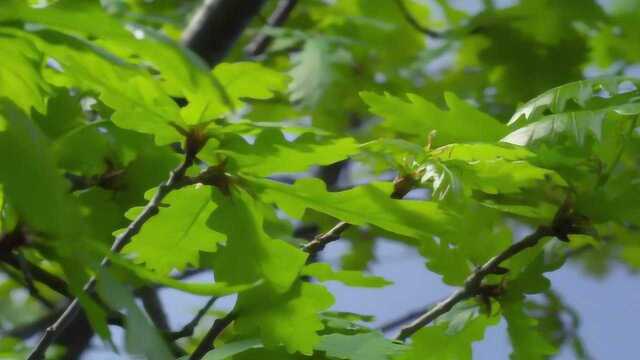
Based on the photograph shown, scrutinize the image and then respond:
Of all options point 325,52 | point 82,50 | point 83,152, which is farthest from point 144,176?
point 325,52

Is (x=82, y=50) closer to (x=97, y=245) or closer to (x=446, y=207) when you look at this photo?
(x=97, y=245)

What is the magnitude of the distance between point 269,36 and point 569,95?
0.76 m

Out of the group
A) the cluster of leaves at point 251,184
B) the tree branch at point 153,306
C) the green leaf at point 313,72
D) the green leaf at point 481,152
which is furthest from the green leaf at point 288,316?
the green leaf at point 313,72

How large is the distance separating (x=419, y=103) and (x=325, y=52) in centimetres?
49

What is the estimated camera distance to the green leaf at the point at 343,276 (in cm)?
59

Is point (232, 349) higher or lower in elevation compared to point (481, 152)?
lower

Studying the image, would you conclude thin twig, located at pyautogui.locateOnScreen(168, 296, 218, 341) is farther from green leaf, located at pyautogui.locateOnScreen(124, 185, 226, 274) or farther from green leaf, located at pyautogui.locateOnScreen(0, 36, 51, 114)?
green leaf, located at pyautogui.locateOnScreen(0, 36, 51, 114)

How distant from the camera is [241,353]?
0.58 meters

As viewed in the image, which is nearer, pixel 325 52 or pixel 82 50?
pixel 82 50

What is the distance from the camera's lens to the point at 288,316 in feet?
1.87

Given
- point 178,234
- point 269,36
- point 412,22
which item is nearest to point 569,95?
point 178,234

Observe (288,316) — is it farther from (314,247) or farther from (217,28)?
(217,28)

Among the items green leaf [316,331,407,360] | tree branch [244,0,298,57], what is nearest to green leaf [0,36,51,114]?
green leaf [316,331,407,360]

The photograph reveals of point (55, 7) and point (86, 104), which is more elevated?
point (55, 7)
